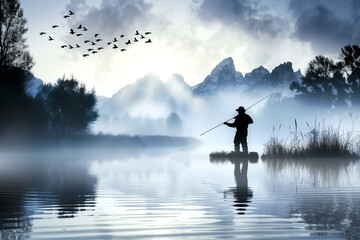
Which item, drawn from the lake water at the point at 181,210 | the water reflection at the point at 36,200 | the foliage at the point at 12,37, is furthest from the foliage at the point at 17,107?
the lake water at the point at 181,210

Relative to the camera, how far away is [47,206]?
10023 mm

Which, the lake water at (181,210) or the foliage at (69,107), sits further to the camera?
the foliage at (69,107)

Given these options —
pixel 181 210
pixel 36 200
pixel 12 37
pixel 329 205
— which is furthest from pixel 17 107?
pixel 329 205

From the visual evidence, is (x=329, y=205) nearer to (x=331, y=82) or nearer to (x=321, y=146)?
(x=321, y=146)

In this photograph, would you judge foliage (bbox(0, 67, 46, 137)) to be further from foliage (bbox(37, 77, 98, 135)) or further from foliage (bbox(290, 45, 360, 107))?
foliage (bbox(290, 45, 360, 107))

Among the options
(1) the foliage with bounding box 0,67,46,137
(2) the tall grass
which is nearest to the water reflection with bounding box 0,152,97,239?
(2) the tall grass

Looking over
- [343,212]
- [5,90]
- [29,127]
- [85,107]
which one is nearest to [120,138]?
[85,107]

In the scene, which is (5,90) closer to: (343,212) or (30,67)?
(30,67)

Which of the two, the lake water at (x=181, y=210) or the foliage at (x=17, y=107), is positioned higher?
the foliage at (x=17, y=107)

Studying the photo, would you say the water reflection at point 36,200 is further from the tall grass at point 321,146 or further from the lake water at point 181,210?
the tall grass at point 321,146

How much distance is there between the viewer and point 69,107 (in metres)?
65.9

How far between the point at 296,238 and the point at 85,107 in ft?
206

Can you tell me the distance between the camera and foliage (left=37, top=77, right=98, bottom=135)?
65312 millimetres

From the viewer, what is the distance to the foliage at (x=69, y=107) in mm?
65312
